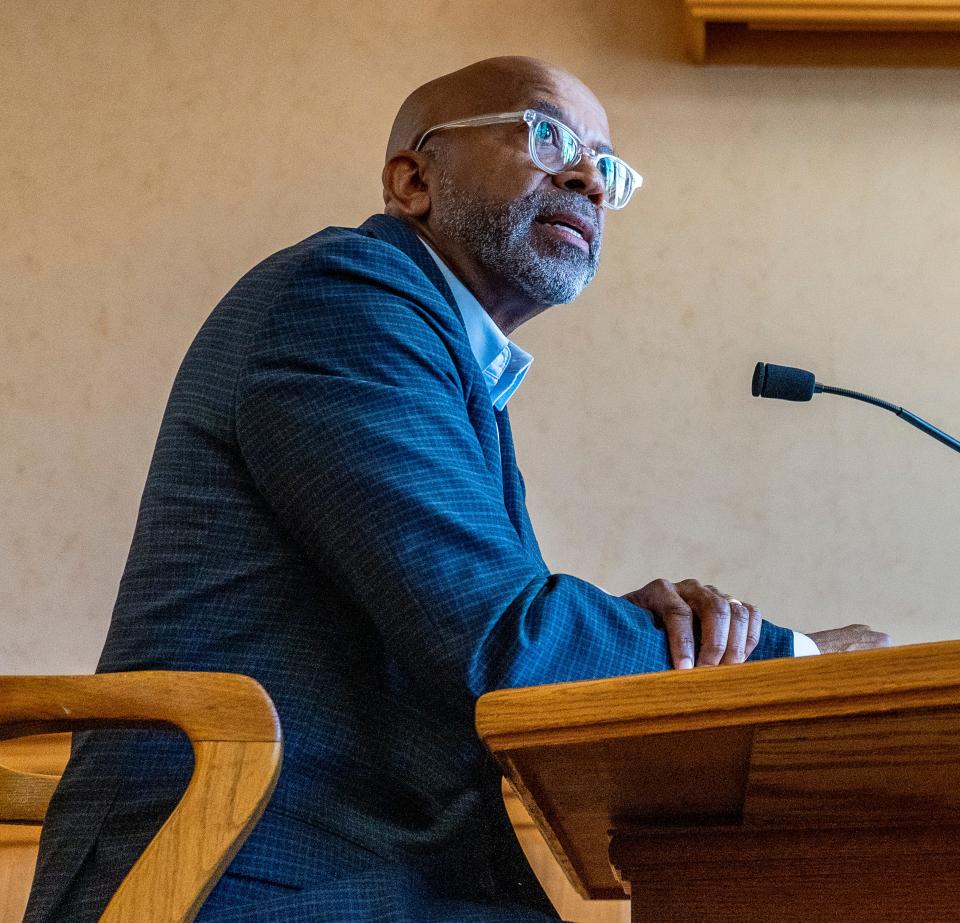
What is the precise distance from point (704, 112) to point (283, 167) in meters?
0.84

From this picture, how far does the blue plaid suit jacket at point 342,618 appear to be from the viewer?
0.94 metres

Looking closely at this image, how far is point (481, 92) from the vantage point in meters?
1.88

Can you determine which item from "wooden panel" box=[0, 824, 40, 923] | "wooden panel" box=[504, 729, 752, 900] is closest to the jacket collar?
"wooden panel" box=[504, 729, 752, 900]

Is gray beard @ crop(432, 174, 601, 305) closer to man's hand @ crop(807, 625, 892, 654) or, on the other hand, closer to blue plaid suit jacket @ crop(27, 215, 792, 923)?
blue plaid suit jacket @ crop(27, 215, 792, 923)

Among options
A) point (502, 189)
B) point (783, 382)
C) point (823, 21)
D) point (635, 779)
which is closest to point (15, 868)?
point (502, 189)

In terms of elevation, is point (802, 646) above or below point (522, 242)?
below

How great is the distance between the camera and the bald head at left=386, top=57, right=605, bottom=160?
186 cm

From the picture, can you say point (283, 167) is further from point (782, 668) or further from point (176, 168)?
point (782, 668)

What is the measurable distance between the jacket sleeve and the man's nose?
0.68 meters

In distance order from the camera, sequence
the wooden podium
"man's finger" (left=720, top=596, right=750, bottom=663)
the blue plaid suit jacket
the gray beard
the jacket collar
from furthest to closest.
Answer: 1. the gray beard
2. the jacket collar
3. "man's finger" (left=720, top=596, right=750, bottom=663)
4. the blue plaid suit jacket
5. the wooden podium

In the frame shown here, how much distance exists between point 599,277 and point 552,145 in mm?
616

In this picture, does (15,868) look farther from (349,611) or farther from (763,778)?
(763,778)

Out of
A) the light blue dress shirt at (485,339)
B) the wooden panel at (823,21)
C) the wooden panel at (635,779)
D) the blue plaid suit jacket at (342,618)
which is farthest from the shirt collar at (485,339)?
the wooden panel at (823,21)

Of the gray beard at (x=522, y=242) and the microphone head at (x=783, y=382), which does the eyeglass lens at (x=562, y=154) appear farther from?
the microphone head at (x=783, y=382)
